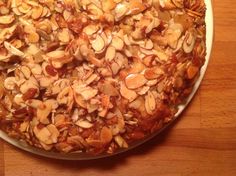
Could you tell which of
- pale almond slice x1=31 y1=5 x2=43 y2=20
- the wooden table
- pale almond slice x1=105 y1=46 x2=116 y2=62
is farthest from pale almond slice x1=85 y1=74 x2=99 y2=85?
the wooden table

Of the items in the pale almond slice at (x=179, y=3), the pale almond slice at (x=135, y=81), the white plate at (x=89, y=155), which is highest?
the pale almond slice at (x=179, y=3)

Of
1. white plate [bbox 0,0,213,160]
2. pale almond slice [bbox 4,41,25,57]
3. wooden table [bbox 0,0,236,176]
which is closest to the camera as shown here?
pale almond slice [bbox 4,41,25,57]

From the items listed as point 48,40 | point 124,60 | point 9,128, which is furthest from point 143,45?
point 9,128

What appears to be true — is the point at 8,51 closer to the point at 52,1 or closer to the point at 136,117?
the point at 52,1

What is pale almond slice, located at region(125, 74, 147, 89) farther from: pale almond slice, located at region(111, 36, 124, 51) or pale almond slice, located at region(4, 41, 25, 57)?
Answer: pale almond slice, located at region(4, 41, 25, 57)

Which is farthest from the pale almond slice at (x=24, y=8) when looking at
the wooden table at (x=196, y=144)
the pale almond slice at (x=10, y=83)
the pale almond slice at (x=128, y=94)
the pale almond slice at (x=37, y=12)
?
the wooden table at (x=196, y=144)

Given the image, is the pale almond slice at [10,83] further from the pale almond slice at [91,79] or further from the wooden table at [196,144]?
the wooden table at [196,144]
